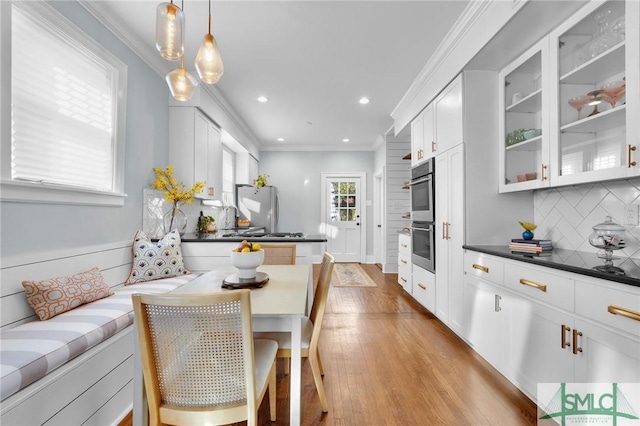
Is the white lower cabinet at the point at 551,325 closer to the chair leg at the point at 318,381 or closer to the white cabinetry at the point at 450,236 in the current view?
the white cabinetry at the point at 450,236

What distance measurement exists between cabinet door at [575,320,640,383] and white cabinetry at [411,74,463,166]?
1.72 metres

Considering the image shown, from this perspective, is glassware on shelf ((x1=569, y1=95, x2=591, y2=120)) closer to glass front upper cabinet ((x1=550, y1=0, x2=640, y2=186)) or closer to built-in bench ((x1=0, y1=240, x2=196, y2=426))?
glass front upper cabinet ((x1=550, y1=0, x2=640, y2=186))

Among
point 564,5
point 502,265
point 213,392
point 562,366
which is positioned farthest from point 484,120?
point 213,392

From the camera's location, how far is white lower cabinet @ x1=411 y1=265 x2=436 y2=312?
3.15 m

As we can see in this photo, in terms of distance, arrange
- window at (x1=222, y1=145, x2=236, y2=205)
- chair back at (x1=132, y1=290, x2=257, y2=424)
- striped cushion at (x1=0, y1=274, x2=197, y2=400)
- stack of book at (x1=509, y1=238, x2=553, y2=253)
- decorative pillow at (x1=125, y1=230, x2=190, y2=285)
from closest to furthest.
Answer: chair back at (x1=132, y1=290, x2=257, y2=424)
striped cushion at (x1=0, y1=274, x2=197, y2=400)
stack of book at (x1=509, y1=238, x2=553, y2=253)
decorative pillow at (x1=125, y1=230, x2=190, y2=285)
window at (x1=222, y1=145, x2=236, y2=205)

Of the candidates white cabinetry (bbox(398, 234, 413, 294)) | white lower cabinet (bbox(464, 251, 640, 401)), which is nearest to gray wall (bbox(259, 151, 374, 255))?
white cabinetry (bbox(398, 234, 413, 294))

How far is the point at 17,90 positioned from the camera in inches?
64.3

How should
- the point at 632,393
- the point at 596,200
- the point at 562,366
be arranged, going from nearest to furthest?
A: the point at 632,393 < the point at 562,366 < the point at 596,200

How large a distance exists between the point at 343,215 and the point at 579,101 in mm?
5141

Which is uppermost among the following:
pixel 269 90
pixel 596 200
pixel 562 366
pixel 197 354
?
pixel 269 90

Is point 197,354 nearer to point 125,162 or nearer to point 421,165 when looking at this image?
point 125,162

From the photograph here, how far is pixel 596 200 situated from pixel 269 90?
134 inches

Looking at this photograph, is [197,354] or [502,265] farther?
[502,265]

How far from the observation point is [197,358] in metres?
1.01
